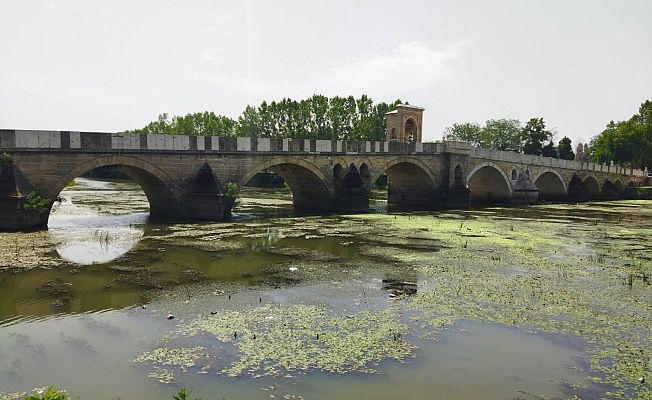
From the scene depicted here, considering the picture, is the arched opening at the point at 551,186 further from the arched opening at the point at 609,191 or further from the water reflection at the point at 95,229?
the water reflection at the point at 95,229

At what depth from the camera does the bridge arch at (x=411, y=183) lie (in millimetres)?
33844

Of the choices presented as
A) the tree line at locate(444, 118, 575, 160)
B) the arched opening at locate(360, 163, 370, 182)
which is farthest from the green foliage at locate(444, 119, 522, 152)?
the arched opening at locate(360, 163, 370, 182)

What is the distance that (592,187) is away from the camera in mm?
50594

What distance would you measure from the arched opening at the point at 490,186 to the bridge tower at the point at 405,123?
5928 millimetres

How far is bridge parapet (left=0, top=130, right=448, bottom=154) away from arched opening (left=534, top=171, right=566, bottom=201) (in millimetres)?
23071

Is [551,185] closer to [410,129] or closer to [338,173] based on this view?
[410,129]

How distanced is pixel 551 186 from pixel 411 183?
1915 centimetres

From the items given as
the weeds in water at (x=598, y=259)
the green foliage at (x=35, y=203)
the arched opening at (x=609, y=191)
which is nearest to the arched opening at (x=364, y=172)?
the weeds in water at (x=598, y=259)

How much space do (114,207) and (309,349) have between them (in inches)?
959

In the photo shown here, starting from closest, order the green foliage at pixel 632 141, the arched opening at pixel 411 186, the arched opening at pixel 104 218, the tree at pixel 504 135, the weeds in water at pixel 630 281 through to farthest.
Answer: the weeds in water at pixel 630 281, the arched opening at pixel 104 218, the arched opening at pixel 411 186, the green foliage at pixel 632 141, the tree at pixel 504 135

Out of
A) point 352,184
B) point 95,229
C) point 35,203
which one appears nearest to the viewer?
point 35,203

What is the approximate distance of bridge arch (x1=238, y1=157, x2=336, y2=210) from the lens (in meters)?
26.4

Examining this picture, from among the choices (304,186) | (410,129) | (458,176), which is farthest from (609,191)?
(304,186)

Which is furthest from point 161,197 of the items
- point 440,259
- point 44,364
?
point 44,364
